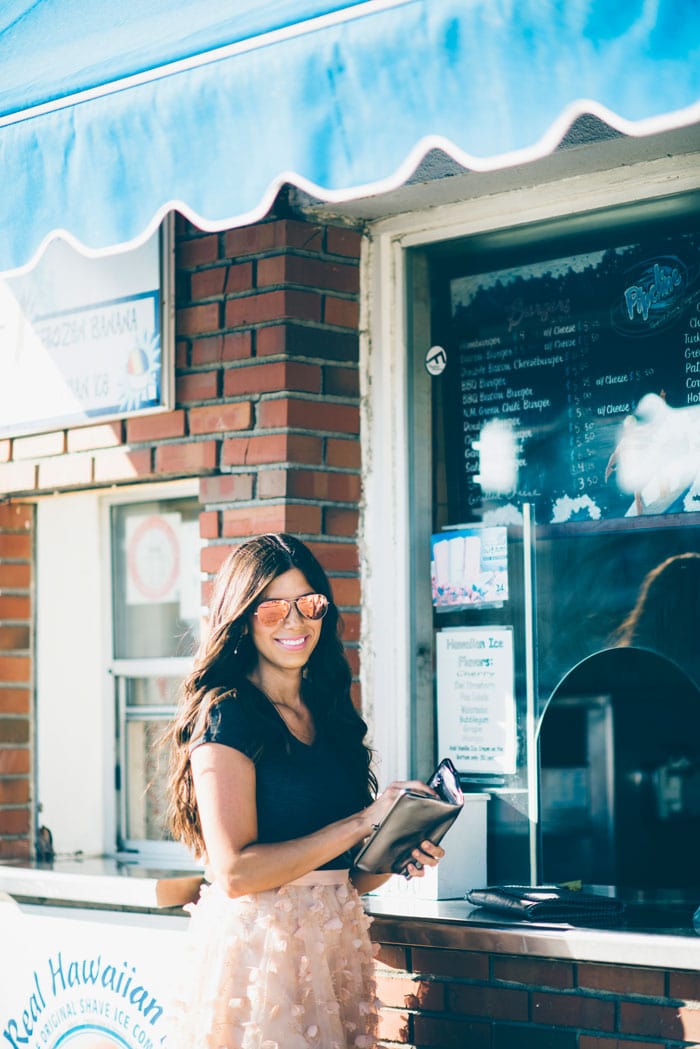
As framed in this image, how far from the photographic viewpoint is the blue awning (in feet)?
8.57

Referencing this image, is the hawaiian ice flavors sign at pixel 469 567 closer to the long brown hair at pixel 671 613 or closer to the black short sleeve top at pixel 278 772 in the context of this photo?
the long brown hair at pixel 671 613

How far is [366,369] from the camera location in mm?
4328

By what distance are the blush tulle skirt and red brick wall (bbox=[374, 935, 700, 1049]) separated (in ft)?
1.39

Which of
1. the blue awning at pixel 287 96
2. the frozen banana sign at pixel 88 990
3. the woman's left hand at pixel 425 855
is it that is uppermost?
the blue awning at pixel 287 96

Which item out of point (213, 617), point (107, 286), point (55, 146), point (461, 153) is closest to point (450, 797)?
point (213, 617)

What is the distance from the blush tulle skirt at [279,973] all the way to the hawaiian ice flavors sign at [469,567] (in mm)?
1067

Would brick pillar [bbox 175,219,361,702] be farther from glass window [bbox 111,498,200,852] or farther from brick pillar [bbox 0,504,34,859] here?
brick pillar [bbox 0,504,34,859]

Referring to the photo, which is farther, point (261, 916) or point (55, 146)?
point (55, 146)

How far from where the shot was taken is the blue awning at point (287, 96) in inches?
103

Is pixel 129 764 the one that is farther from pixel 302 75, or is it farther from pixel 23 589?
pixel 302 75

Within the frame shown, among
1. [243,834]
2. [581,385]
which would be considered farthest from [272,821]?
[581,385]

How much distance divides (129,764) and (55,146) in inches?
86.8

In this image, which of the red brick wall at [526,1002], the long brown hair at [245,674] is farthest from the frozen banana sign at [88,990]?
the long brown hair at [245,674]

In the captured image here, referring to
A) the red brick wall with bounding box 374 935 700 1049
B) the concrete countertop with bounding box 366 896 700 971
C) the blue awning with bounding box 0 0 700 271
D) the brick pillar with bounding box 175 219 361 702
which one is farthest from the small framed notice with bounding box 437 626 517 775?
the blue awning with bounding box 0 0 700 271
